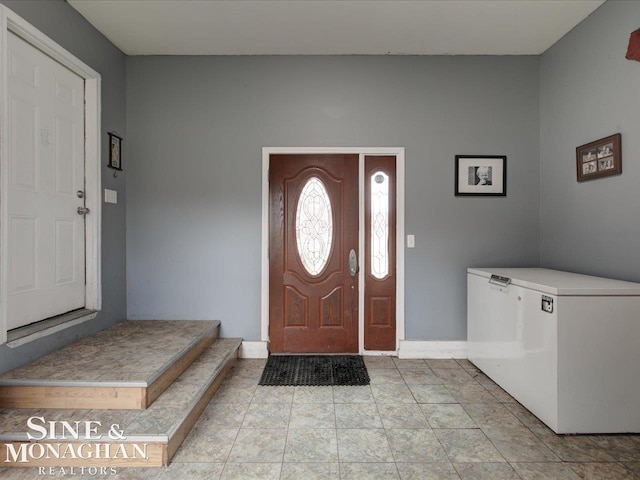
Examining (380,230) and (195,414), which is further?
(380,230)

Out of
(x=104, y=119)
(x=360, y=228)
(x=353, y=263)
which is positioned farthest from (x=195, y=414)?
(x=104, y=119)

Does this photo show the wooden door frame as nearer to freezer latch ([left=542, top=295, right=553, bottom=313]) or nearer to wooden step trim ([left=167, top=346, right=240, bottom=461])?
wooden step trim ([left=167, top=346, right=240, bottom=461])

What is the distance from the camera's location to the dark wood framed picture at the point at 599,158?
2.35 metres

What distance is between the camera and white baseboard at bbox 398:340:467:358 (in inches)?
125

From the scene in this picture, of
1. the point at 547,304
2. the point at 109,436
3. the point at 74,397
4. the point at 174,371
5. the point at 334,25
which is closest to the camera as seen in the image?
the point at 109,436

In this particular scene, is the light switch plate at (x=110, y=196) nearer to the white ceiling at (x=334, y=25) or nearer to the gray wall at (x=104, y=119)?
the gray wall at (x=104, y=119)

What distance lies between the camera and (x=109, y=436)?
1.68m

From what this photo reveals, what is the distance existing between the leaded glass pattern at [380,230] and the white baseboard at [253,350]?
1294 millimetres

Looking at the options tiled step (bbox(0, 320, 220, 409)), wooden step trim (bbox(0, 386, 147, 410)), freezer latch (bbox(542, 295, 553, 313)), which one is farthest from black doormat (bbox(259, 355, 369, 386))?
freezer latch (bbox(542, 295, 553, 313))

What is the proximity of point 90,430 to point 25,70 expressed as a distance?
230cm

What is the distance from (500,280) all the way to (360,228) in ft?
4.21

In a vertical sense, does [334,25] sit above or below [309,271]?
above

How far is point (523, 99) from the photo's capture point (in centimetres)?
320

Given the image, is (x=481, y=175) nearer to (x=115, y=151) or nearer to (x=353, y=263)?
(x=353, y=263)
